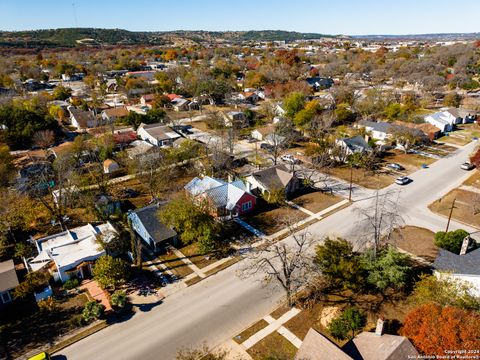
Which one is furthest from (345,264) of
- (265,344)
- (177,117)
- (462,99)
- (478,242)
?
(462,99)

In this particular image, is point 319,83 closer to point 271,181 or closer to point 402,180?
point 402,180

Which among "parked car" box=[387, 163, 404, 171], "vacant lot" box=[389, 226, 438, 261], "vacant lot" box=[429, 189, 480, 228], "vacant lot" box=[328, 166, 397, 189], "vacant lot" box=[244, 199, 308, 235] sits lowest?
"vacant lot" box=[389, 226, 438, 261]

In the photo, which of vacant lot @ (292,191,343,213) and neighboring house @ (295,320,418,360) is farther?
vacant lot @ (292,191,343,213)

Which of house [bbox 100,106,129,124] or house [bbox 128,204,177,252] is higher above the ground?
house [bbox 100,106,129,124]

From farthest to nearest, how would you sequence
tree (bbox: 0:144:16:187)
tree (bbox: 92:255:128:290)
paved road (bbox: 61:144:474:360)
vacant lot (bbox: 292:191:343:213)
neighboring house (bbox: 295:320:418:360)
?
tree (bbox: 0:144:16:187)
vacant lot (bbox: 292:191:343:213)
tree (bbox: 92:255:128:290)
paved road (bbox: 61:144:474:360)
neighboring house (bbox: 295:320:418:360)

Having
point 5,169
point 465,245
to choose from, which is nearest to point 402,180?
point 465,245

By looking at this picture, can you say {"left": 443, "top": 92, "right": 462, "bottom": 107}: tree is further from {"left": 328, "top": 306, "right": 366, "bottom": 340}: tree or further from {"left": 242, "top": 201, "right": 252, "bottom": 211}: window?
{"left": 328, "top": 306, "right": 366, "bottom": 340}: tree

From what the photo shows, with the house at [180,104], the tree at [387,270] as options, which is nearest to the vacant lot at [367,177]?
the tree at [387,270]

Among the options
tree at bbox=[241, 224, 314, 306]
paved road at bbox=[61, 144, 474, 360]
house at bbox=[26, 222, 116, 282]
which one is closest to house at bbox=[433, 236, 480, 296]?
tree at bbox=[241, 224, 314, 306]
